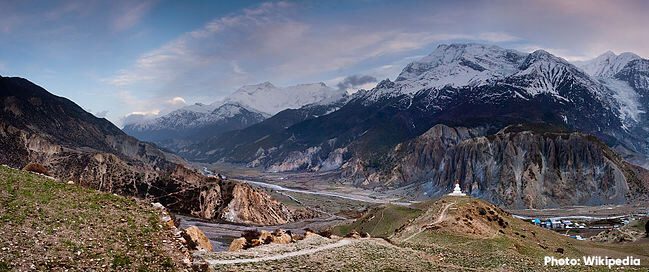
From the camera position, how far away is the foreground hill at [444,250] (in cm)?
3612

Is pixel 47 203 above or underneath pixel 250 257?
above

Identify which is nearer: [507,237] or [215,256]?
[215,256]

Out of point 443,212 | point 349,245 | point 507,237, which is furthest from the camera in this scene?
point 443,212

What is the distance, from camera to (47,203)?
30484 millimetres

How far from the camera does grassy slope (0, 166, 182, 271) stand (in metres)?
25.0

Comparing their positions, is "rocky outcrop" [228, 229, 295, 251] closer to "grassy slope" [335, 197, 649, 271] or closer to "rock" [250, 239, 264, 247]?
"rock" [250, 239, 264, 247]

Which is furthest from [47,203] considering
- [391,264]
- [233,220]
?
[233,220]

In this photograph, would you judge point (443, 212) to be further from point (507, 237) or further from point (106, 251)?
point (106, 251)

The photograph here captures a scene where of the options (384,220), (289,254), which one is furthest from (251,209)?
(289,254)

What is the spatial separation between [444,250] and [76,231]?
35.1 metres

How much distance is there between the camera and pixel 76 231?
27.8 m

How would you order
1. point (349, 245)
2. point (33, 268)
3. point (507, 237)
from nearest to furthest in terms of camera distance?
point (33, 268) < point (349, 245) < point (507, 237)

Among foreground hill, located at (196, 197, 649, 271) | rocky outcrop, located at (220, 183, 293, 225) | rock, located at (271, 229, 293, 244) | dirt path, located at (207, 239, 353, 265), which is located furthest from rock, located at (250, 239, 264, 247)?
rocky outcrop, located at (220, 183, 293, 225)

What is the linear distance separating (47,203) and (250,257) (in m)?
13.6
